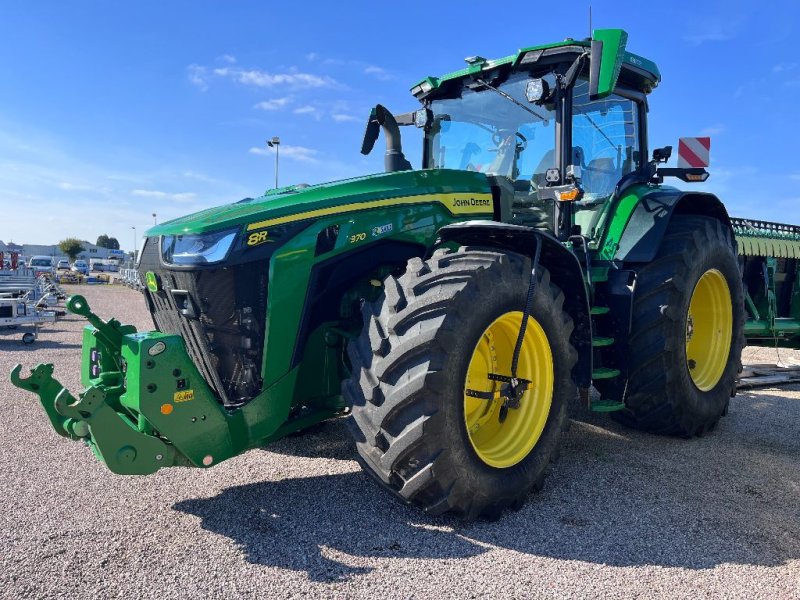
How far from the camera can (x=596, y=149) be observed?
190 inches

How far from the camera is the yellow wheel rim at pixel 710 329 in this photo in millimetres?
5188

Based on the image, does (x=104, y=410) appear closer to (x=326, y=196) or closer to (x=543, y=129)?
(x=326, y=196)

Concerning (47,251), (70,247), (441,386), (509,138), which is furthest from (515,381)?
(70,247)

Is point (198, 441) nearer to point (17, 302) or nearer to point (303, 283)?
point (303, 283)

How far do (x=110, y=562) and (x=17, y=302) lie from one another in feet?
36.5

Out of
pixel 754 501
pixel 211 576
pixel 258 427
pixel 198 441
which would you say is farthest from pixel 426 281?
pixel 754 501

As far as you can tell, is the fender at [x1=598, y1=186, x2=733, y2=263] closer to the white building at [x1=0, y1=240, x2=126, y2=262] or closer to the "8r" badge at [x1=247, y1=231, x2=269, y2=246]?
the "8r" badge at [x1=247, y1=231, x2=269, y2=246]

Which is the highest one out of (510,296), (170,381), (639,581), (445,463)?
(510,296)

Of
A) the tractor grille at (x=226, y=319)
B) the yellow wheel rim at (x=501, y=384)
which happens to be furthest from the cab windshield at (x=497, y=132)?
the tractor grille at (x=226, y=319)

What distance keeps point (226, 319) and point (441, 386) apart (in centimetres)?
116

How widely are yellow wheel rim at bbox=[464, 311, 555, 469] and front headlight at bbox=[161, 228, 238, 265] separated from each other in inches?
57.5

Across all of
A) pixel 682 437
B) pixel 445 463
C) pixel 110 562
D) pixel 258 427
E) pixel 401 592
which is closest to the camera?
pixel 401 592

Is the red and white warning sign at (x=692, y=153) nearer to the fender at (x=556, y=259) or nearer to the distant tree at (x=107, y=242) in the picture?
the fender at (x=556, y=259)

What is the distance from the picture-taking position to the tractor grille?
124 inches
